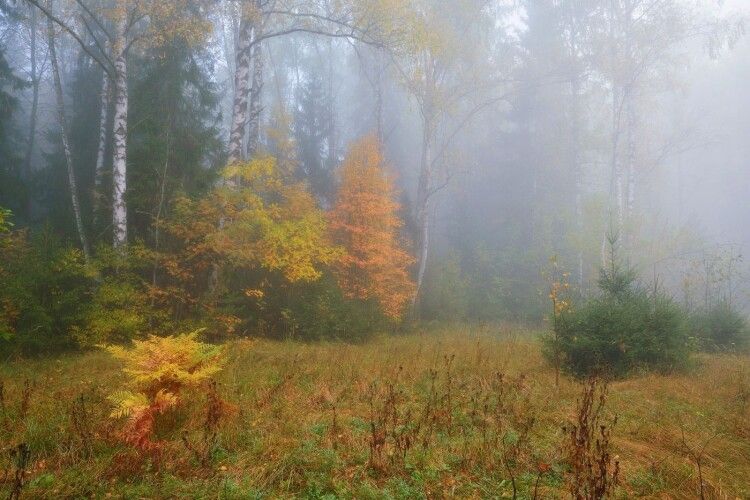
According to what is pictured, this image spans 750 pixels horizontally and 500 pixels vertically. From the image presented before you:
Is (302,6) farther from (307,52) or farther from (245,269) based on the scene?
(307,52)

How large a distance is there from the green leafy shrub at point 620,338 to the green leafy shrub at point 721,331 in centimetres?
420

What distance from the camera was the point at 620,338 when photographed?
831 cm

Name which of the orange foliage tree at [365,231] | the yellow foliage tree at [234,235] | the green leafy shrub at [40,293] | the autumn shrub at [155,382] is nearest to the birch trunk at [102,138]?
the green leafy shrub at [40,293]

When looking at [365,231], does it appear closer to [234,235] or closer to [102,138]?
[234,235]

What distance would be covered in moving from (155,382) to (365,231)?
10497 millimetres

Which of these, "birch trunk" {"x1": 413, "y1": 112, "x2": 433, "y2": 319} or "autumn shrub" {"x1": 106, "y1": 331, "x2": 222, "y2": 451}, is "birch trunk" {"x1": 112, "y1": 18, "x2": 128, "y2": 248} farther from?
"birch trunk" {"x1": 413, "y1": 112, "x2": 433, "y2": 319}

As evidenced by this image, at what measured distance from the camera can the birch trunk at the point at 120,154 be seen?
36.6ft

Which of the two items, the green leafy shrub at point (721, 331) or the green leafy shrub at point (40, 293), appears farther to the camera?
the green leafy shrub at point (721, 331)

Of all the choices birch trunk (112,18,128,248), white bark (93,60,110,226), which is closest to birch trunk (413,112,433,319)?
birch trunk (112,18,128,248)

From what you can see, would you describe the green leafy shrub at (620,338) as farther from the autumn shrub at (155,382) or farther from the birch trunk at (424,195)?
the birch trunk at (424,195)

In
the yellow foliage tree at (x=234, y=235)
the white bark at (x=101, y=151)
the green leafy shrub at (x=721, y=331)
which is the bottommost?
the green leafy shrub at (x=721, y=331)

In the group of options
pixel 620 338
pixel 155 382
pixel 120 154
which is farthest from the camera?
pixel 120 154

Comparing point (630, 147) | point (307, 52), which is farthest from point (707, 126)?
point (307, 52)

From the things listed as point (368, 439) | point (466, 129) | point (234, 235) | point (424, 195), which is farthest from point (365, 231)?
point (466, 129)
